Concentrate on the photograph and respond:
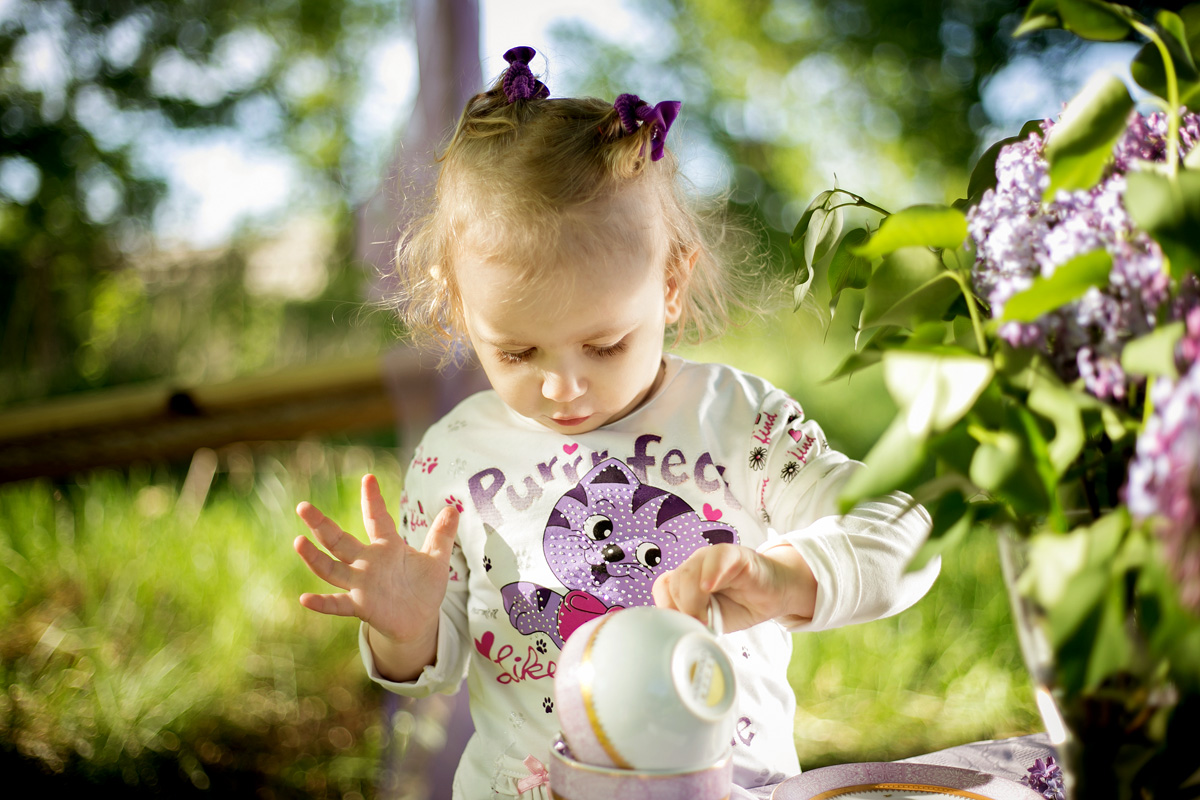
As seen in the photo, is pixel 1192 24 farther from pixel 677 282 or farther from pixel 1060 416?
pixel 677 282

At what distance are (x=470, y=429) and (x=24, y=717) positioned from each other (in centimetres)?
128

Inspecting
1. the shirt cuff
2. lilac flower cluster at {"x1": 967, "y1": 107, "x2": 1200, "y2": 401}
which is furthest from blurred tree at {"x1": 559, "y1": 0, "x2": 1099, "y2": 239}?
lilac flower cluster at {"x1": 967, "y1": 107, "x2": 1200, "y2": 401}

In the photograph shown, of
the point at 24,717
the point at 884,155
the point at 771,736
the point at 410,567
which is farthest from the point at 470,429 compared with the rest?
the point at 884,155

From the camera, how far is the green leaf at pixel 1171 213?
44cm

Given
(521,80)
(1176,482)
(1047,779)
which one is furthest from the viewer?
(521,80)

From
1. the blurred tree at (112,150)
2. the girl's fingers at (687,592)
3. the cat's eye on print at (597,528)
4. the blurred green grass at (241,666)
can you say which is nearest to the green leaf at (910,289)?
the girl's fingers at (687,592)

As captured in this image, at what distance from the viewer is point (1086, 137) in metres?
0.50

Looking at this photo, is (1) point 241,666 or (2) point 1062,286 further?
(1) point 241,666

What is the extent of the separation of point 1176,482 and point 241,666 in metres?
1.96

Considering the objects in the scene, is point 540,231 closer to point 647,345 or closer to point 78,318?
point 647,345

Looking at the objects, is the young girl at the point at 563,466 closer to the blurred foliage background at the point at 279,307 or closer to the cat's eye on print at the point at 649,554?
the cat's eye on print at the point at 649,554

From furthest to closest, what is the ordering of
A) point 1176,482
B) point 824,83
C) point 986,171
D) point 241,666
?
point 824,83
point 241,666
point 986,171
point 1176,482

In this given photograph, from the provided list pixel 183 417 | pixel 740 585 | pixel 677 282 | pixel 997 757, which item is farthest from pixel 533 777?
pixel 183 417

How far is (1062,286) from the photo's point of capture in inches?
18.8
